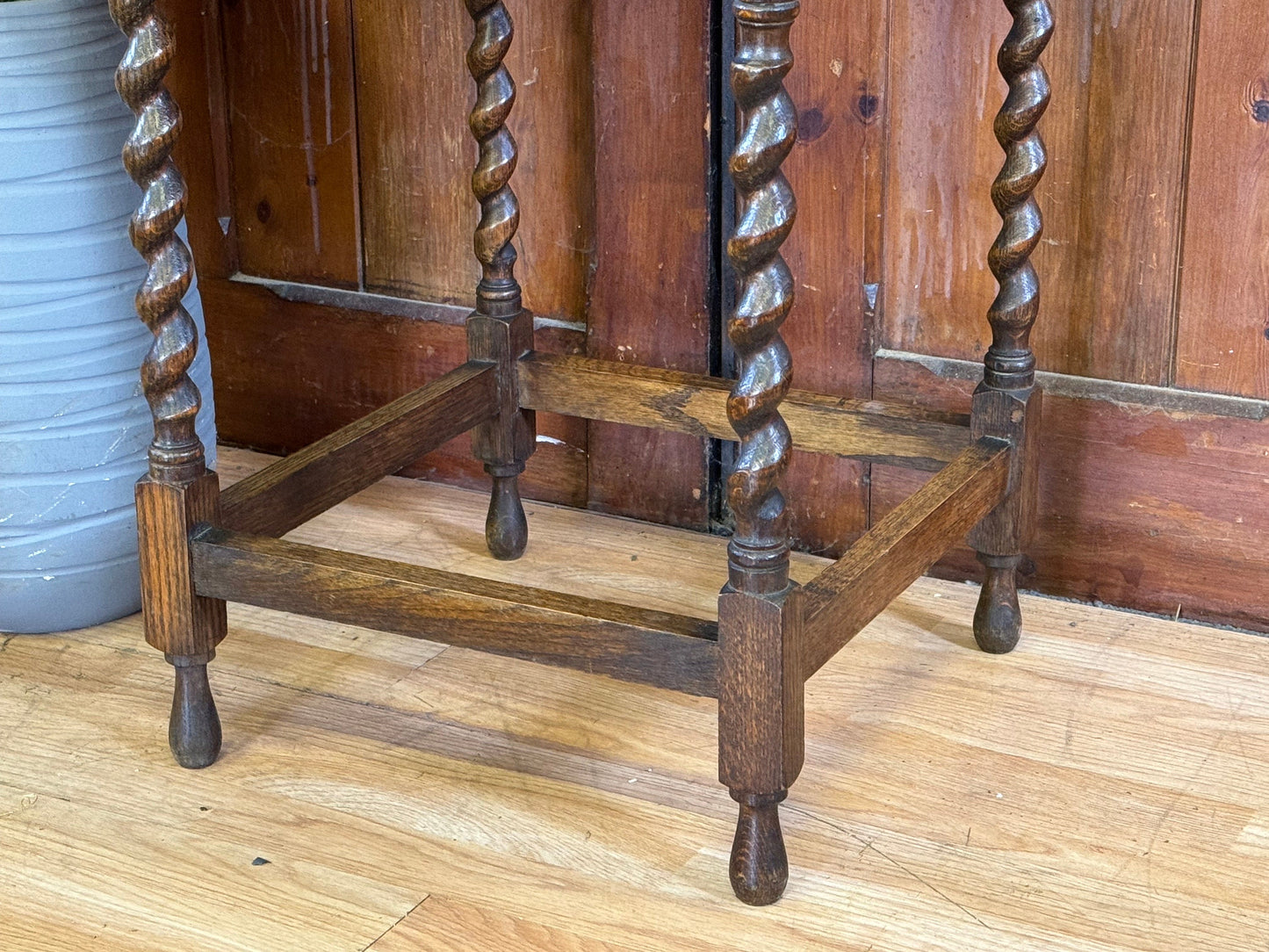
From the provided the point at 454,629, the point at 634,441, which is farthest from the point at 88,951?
the point at 634,441

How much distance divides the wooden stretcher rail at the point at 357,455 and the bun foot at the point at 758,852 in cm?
43

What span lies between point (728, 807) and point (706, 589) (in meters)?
0.34

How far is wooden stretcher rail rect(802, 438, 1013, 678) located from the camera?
3.53 ft

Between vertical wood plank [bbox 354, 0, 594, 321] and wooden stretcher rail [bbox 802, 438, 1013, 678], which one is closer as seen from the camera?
wooden stretcher rail [bbox 802, 438, 1013, 678]

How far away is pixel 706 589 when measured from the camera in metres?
1.49

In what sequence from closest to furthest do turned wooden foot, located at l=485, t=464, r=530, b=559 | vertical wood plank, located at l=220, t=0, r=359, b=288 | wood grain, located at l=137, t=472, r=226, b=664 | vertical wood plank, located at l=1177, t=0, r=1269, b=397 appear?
1. wood grain, located at l=137, t=472, r=226, b=664
2. vertical wood plank, located at l=1177, t=0, r=1269, b=397
3. turned wooden foot, located at l=485, t=464, r=530, b=559
4. vertical wood plank, located at l=220, t=0, r=359, b=288

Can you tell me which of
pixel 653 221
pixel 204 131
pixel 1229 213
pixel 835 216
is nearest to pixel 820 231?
pixel 835 216

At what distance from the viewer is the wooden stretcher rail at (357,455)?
1.25 meters

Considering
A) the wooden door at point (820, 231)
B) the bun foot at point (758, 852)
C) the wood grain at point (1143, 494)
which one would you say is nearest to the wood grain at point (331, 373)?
the wooden door at point (820, 231)

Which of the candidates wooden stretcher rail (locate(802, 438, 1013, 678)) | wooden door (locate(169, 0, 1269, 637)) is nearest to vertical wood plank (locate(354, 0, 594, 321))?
wooden door (locate(169, 0, 1269, 637))

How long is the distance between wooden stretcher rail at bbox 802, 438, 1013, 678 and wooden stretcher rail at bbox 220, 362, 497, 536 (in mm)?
397

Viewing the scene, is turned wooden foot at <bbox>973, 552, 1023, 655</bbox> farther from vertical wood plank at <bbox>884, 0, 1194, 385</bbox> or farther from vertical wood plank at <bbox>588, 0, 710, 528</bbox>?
vertical wood plank at <bbox>588, 0, 710, 528</bbox>

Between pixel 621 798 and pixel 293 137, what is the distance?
0.87 meters

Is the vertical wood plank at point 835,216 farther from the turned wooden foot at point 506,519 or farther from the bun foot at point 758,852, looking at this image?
the bun foot at point 758,852
